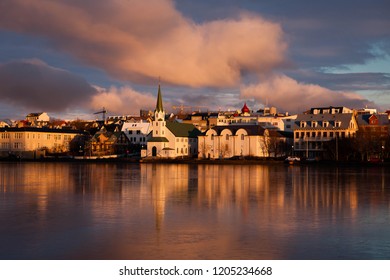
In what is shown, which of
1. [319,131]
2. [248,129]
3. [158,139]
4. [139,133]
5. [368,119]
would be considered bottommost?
[158,139]

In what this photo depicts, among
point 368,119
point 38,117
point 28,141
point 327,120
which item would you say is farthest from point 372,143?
point 38,117

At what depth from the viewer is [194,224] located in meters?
20.4

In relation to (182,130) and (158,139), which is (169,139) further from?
(182,130)

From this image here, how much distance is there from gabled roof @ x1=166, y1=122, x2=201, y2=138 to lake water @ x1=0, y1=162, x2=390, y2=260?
77.3m

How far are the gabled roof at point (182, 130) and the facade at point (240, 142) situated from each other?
674 centimetres

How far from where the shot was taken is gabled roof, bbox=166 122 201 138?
110863 mm

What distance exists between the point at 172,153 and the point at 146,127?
20624 millimetres

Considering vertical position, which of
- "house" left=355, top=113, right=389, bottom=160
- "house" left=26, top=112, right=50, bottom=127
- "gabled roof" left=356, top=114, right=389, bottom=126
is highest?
"house" left=26, top=112, right=50, bottom=127

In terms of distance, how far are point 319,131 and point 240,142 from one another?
48.0 ft

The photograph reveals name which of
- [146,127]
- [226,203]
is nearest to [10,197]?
[226,203]

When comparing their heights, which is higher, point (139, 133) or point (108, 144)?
point (139, 133)

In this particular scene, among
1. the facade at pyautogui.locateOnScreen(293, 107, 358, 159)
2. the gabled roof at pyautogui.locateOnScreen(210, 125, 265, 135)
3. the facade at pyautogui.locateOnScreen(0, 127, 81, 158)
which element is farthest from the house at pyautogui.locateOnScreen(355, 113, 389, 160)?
the facade at pyautogui.locateOnScreen(0, 127, 81, 158)

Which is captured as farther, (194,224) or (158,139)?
(158,139)

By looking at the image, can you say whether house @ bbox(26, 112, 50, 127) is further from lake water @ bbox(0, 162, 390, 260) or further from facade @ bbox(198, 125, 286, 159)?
lake water @ bbox(0, 162, 390, 260)
